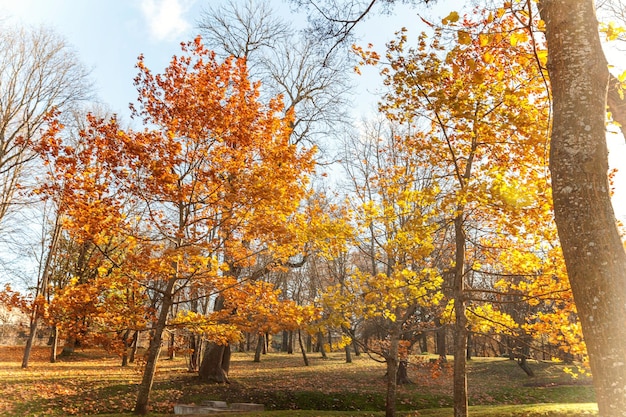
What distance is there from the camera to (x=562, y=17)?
2727 millimetres

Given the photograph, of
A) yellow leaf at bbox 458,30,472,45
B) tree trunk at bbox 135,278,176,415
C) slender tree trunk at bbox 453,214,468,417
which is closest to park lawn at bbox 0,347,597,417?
tree trunk at bbox 135,278,176,415

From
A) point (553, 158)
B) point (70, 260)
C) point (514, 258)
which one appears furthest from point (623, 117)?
point (70, 260)

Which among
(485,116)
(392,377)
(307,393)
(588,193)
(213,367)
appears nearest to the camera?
(588,193)

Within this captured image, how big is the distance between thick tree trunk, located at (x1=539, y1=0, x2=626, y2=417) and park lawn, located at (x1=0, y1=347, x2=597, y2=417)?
733cm

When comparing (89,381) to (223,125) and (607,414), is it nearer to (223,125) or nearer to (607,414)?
(223,125)

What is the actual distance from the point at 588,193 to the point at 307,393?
13431mm

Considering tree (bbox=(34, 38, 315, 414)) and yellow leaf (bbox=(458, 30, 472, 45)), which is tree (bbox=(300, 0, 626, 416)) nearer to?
yellow leaf (bbox=(458, 30, 472, 45))

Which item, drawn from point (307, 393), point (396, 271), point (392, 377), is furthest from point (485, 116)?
point (307, 393)

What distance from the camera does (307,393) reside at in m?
13.9

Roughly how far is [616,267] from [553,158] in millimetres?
766

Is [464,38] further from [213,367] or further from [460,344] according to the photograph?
[213,367]

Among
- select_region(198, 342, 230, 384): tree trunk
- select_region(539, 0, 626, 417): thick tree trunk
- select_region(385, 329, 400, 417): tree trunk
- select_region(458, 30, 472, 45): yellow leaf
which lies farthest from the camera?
select_region(198, 342, 230, 384): tree trunk

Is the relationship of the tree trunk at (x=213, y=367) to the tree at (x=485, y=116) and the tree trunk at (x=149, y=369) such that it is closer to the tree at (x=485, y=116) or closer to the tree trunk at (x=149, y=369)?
the tree trunk at (x=149, y=369)

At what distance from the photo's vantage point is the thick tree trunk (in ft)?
7.02
